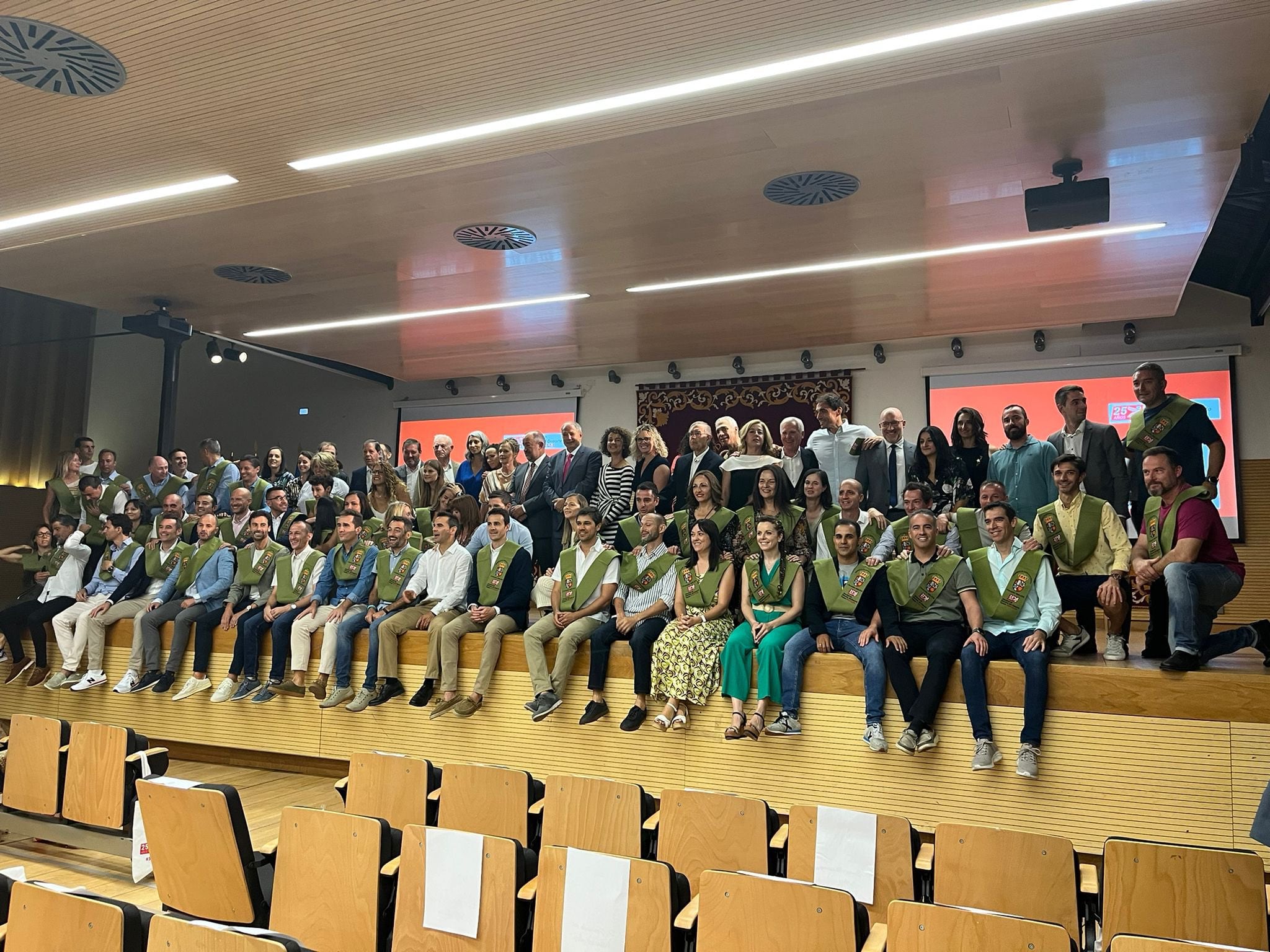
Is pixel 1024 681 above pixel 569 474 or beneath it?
beneath

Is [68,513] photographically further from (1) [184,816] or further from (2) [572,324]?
(1) [184,816]

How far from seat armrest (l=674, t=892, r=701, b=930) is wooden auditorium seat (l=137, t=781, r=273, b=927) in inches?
56.1

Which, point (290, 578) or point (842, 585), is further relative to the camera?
point (290, 578)

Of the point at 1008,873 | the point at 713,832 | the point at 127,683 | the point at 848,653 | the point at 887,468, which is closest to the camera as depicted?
the point at 1008,873

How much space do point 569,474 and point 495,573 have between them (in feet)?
4.00

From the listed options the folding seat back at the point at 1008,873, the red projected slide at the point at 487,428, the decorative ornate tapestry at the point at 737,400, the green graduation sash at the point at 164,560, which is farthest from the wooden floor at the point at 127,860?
the red projected slide at the point at 487,428

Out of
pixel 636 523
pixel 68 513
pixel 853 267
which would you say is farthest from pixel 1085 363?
pixel 68 513

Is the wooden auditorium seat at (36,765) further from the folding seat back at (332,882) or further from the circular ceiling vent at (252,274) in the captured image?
the circular ceiling vent at (252,274)

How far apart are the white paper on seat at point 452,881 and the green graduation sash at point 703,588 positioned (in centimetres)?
262

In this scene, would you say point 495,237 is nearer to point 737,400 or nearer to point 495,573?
point 495,573

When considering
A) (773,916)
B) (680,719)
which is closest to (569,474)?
(680,719)

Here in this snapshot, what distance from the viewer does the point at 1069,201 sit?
5102 millimetres

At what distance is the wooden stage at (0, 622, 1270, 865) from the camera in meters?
4.13

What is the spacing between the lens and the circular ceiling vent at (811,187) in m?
5.34
